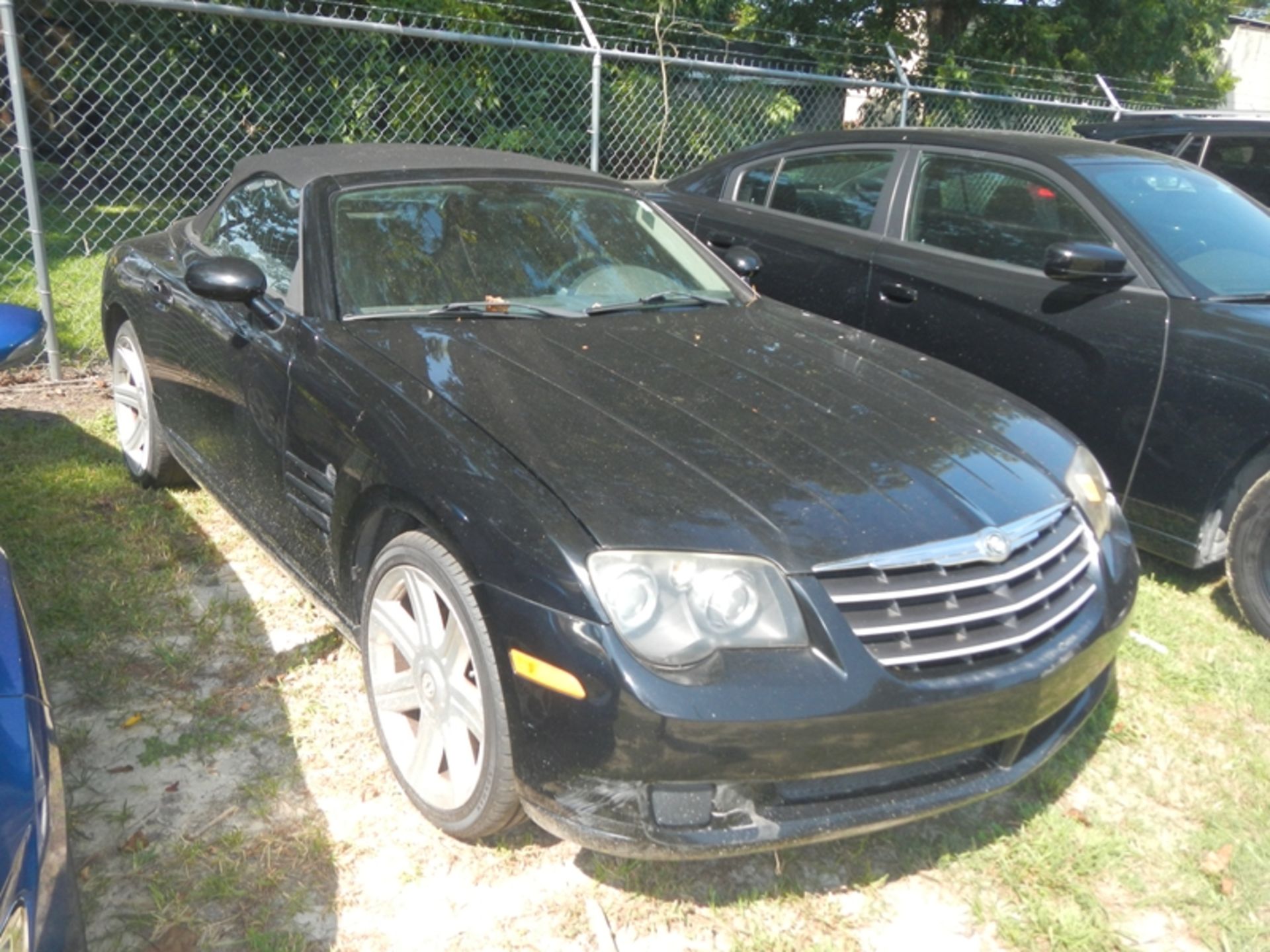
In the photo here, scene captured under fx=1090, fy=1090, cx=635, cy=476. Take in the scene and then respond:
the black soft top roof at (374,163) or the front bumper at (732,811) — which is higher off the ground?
the black soft top roof at (374,163)

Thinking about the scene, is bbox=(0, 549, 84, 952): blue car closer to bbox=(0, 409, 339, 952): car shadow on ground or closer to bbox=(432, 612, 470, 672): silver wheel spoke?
bbox=(0, 409, 339, 952): car shadow on ground

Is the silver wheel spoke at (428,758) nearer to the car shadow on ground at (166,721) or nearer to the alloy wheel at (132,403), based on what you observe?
the car shadow on ground at (166,721)

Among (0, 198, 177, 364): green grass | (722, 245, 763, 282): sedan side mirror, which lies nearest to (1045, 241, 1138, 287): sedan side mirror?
(722, 245, 763, 282): sedan side mirror

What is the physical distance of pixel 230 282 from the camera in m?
3.09

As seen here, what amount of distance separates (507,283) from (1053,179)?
8.07ft

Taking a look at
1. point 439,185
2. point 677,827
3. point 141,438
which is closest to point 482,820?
point 677,827

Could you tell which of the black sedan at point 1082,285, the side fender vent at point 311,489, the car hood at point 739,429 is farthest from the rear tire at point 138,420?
the black sedan at point 1082,285

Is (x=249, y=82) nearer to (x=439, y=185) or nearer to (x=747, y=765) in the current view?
(x=439, y=185)

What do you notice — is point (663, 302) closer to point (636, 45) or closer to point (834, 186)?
point (834, 186)

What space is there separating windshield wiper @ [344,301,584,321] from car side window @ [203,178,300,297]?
0.35 meters

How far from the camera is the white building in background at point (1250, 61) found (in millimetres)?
20656

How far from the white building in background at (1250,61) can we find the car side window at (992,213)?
18725 mm

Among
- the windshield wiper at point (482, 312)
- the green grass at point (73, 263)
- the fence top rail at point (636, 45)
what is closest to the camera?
the windshield wiper at point (482, 312)

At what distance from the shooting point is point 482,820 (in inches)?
94.3
